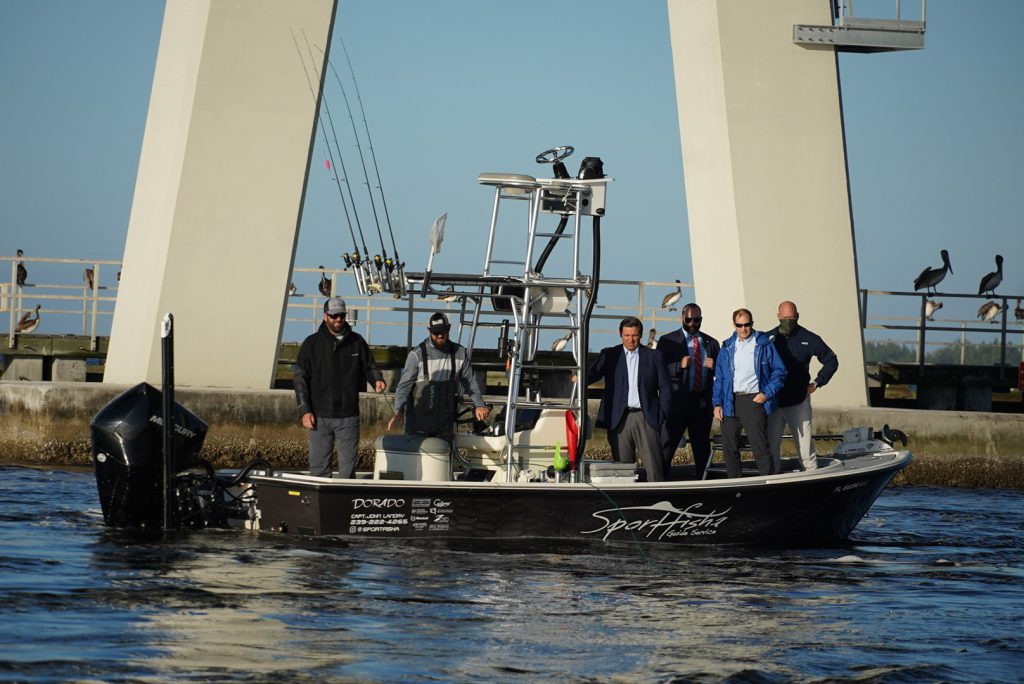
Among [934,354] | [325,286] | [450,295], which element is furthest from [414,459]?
[934,354]

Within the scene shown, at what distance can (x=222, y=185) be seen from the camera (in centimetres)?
1456

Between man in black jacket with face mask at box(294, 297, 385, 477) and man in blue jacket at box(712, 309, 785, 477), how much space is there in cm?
257

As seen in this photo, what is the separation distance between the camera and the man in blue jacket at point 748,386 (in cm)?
1066

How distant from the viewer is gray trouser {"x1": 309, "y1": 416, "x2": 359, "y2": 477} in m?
10.2

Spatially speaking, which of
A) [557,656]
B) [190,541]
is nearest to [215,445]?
[190,541]

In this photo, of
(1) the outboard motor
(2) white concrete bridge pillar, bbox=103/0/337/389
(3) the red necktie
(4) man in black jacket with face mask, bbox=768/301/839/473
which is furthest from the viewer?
(2) white concrete bridge pillar, bbox=103/0/337/389

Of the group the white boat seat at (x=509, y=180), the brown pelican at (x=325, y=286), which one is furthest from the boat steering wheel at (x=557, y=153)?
the brown pelican at (x=325, y=286)

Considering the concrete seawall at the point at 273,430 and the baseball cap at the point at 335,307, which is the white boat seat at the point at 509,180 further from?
the concrete seawall at the point at 273,430

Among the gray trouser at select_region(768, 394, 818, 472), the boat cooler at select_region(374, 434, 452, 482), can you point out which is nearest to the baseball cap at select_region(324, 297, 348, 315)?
the boat cooler at select_region(374, 434, 452, 482)

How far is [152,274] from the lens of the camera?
48.0 feet

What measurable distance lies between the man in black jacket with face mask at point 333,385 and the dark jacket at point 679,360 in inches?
91.8

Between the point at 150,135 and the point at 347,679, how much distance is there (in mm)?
9939

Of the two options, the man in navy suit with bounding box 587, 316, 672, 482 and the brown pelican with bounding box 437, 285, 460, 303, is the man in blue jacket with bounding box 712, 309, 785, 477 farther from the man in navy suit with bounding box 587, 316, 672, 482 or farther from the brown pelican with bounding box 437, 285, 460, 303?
the brown pelican with bounding box 437, 285, 460, 303

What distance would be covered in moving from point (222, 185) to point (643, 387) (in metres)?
5.87
